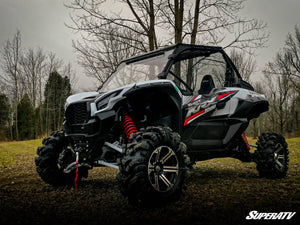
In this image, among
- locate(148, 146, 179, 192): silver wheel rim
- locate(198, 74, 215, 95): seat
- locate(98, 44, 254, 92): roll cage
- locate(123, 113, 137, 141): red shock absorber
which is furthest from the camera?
locate(198, 74, 215, 95): seat

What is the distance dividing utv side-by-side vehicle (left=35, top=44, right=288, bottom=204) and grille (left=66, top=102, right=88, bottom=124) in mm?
15

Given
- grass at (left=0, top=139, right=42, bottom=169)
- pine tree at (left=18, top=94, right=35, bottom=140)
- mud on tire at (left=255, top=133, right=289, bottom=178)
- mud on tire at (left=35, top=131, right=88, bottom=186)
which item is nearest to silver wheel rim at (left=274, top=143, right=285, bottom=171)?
mud on tire at (left=255, top=133, right=289, bottom=178)

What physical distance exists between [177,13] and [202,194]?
8.57 meters

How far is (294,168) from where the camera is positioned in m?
7.39

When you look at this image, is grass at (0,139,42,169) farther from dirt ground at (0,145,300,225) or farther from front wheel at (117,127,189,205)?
front wheel at (117,127,189,205)

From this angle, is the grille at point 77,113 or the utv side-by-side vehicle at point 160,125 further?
the grille at point 77,113

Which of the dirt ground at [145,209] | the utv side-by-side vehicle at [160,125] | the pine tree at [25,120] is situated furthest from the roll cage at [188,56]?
the pine tree at [25,120]

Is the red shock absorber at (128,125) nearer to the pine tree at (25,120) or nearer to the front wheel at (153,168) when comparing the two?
the front wheel at (153,168)

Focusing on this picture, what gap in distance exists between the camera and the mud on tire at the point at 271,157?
231 inches

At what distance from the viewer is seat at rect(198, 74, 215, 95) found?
5.39 meters

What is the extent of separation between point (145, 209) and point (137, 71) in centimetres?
258

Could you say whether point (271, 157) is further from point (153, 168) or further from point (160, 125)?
point (153, 168)

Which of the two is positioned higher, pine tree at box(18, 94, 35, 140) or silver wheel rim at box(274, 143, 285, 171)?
pine tree at box(18, 94, 35, 140)

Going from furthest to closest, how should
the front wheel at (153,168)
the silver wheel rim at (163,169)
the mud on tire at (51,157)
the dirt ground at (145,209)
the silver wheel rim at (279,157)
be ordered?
the silver wheel rim at (279,157)
the mud on tire at (51,157)
the silver wheel rim at (163,169)
the front wheel at (153,168)
the dirt ground at (145,209)
